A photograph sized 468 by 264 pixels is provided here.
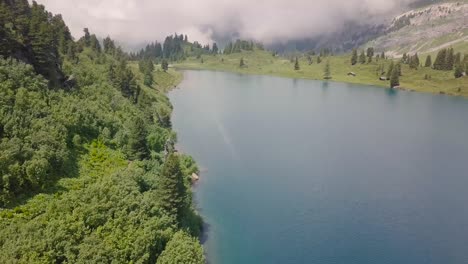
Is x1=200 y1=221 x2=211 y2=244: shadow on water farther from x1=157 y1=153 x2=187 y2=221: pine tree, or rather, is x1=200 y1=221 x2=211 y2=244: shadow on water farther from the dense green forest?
x1=157 y1=153 x2=187 y2=221: pine tree

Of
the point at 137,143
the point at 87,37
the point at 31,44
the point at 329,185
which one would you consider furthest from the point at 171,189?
the point at 87,37

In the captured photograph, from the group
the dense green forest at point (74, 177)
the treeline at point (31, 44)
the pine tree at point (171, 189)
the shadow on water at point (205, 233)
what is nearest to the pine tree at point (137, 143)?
the dense green forest at point (74, 177)

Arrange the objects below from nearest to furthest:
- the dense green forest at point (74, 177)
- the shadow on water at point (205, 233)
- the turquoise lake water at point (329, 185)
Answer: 1. the dense green forest at point (74, 177)
2. the shadow on water at point (205, 233)
3. the turquoise lake water at point (329, 185)

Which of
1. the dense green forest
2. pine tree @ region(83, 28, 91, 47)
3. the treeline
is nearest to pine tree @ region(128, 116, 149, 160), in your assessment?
the dense green forest

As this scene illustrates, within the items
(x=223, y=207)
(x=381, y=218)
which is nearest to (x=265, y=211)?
(x=223, y=207)

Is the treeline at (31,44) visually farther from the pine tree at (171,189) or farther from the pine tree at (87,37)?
the pine tree at (87,37)
